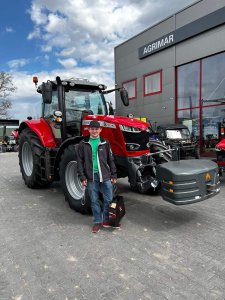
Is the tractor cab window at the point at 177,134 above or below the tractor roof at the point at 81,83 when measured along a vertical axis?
below

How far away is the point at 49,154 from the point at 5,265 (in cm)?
301

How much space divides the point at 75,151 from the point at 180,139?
8604mm

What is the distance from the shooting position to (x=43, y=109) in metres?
6.71

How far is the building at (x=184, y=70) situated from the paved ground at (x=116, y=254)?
31.5 feet

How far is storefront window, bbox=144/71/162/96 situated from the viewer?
53.7 feet

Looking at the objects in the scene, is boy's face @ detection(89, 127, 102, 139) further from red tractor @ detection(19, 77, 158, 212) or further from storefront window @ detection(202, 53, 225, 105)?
storefront window @ detection(202, 53, 225, 105)

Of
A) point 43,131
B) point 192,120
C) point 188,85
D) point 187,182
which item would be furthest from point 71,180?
point 188,85

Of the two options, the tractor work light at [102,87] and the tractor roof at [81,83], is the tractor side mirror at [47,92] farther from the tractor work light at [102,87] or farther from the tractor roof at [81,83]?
the tractor work light at [102,87]

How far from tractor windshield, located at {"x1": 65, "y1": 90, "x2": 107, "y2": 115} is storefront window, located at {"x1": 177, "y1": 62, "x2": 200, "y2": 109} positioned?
31.6 ft

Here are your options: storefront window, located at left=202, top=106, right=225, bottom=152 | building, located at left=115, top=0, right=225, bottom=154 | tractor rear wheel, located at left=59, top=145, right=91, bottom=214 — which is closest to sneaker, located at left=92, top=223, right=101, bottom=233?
tractor rear wheel, located at left=59, top=145, right=91, bottom=214

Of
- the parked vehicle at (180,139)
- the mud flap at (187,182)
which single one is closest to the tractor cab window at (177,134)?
the parked vehicle at (180,139)

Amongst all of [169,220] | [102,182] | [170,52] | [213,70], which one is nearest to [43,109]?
[102,182]

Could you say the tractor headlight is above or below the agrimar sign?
below

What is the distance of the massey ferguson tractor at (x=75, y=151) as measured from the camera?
13.1 feet
